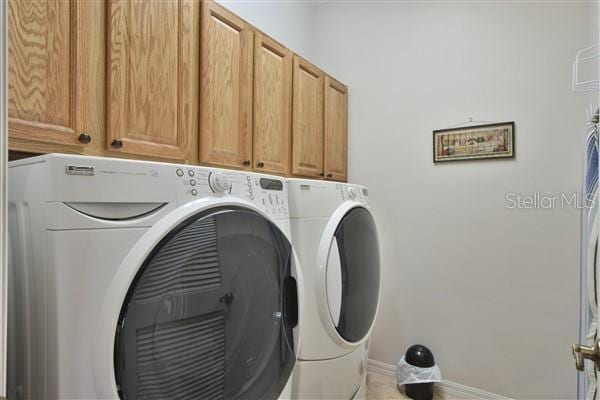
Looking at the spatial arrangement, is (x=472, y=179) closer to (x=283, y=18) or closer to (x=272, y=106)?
(x=272, y=106)

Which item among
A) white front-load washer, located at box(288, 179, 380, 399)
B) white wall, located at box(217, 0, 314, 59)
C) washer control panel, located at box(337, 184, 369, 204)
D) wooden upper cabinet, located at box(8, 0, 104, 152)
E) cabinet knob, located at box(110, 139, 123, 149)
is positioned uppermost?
white wall, located at box(217, 0, 314, 59)

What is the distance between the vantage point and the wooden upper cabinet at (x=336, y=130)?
7.71 ft

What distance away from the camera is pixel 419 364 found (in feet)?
6.93

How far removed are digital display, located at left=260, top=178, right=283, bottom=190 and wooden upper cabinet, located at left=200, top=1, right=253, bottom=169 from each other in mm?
351

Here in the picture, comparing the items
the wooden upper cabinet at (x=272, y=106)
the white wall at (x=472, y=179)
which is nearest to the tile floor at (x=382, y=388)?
the white wall at (x=472, y=179)

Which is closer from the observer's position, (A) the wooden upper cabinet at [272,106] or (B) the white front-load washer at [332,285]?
(B) the white front-load washer at [332,285]

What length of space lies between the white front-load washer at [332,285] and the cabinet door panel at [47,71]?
796 mm

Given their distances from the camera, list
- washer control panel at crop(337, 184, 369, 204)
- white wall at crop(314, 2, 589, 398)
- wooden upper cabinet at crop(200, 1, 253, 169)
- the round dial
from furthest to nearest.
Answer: white wall at crop(314, 2, 589, 398) → washer control panel at crop(337, 184, 369, 204) → wooden upper cabinet at crop(200, 1, 253, 169) → the round dial

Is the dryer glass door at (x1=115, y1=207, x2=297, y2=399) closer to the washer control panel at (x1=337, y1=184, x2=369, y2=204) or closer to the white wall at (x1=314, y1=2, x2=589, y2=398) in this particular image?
the washer control panel at (x1=337, y1=184, x2=369, y2=204)

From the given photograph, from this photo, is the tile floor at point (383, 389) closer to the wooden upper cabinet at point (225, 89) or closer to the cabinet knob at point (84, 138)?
the wooden upper cabinet at point (225, 89)

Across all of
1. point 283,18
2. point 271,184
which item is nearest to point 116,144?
point 271,184

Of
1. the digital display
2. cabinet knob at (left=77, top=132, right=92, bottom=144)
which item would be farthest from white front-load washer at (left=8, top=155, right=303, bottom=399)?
cabinet knob at (left=77, top=132, right=92, bottom=144)

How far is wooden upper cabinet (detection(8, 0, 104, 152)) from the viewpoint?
91 cm

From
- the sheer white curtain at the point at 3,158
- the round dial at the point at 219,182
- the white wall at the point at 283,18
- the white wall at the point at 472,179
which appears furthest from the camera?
the white wall at the point at 283,18
